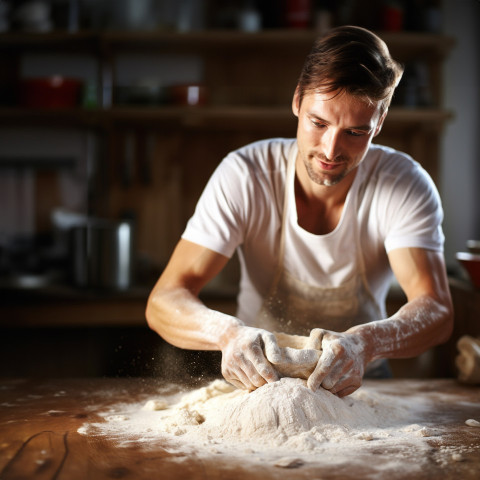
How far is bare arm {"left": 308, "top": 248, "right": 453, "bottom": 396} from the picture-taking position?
1256mm

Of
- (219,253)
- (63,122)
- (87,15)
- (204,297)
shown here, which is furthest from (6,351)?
(87,15)

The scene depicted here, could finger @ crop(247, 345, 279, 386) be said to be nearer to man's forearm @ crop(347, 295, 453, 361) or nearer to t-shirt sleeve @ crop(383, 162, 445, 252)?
man's forearm @ crop(347, 295, 453, 361)

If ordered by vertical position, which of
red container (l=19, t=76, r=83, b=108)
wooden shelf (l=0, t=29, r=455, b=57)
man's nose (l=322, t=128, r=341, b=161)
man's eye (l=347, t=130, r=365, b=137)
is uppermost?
wooden shelf (l=0, t=29, r=455, b=57)

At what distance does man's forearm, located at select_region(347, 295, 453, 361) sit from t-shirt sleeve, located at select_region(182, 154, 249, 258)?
0.42m

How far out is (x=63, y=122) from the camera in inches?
128

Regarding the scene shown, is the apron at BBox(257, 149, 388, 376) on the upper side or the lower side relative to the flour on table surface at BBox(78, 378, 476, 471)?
upper

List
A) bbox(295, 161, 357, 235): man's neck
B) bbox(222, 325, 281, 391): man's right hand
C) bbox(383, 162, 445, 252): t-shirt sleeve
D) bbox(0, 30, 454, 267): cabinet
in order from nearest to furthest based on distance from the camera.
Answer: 1. bbox(222, 325, 281, 391): man's right hand
2. bbox(383, 162, 445, 252): t-shirt sleeve
3. bbox(295, 161, 357, 235): man's neck
4. bbox(0, 30, 454, 267): cabinet

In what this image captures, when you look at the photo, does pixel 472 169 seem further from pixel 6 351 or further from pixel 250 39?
pixel 6 351

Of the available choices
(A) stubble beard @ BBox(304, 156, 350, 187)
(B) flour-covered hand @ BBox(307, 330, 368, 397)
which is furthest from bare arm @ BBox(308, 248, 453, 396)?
(A) stubble beard @ BBox(304, 156, 350, 187)

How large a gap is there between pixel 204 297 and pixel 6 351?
2.96 ft

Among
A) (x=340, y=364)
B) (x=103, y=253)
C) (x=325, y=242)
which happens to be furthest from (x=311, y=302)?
(x=103, y=253)

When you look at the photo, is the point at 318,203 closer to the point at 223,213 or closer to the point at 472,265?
the point at 223,213

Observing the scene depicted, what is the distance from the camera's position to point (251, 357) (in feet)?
4.03

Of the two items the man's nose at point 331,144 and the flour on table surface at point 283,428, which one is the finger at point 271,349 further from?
the man's nose at point 331,144
